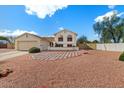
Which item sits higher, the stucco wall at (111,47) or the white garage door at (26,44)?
the white garage door at (26,44)

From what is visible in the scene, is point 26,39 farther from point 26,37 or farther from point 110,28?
point 110,28

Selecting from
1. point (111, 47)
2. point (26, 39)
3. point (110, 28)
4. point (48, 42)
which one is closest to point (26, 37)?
point (26, 39)

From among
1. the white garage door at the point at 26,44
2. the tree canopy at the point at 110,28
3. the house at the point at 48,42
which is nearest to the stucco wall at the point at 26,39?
the house at the point at 48,42

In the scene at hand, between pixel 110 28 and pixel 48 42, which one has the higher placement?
pixel 110 28

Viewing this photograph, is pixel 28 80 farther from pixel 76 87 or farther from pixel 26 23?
pixel 26 23

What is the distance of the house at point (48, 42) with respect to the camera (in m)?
14.7

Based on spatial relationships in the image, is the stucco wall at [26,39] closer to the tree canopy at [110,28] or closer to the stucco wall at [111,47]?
the stucco wall at [111,47]

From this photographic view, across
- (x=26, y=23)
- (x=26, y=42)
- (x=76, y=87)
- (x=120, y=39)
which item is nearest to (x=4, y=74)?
(x=76, y=87)

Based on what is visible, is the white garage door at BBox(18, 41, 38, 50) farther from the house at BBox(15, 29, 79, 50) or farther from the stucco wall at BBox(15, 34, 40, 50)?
the stucco wall at BBox(15, 34, 40, 50)

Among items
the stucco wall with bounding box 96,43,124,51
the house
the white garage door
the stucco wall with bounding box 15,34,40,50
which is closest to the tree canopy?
the stucco wall with bounding box 96,43,124,51

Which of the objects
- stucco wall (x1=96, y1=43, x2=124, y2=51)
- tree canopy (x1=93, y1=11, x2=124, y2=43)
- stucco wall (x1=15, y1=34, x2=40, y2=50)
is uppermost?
tree canopy (x1=93, y1=11, x2=124, y2=43)

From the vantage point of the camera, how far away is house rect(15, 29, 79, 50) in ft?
48.3

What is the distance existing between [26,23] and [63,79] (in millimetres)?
7216

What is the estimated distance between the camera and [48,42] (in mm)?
15562
